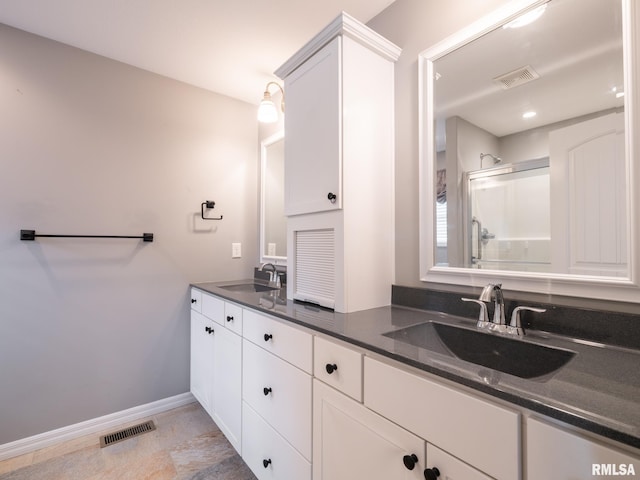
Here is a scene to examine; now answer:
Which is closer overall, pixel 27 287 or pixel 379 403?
pixel 379 403

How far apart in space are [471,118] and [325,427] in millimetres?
1327

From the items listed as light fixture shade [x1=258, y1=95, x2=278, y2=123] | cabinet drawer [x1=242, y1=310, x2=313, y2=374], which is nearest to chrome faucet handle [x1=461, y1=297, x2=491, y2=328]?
cabinet drawer [x1=242, y1=310, x2=313, y2=374]

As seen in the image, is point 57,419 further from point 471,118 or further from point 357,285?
point 471,118

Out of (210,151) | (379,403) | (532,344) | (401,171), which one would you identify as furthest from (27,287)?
(532,344)

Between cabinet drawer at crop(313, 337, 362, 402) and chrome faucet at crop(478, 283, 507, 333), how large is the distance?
469 millimetres

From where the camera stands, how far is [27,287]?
1734 mm

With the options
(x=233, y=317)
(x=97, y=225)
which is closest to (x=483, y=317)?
(x=233, y=317)

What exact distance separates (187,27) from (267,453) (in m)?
Answer: 2.23

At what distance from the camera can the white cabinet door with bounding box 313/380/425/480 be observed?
0.80m

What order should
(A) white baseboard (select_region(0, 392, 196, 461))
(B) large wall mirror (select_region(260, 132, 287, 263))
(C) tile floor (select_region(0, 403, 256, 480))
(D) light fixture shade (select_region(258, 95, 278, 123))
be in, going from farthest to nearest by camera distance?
(B) large wall mirror (select_region(260, 132, 287, 263)) → (D) light fixture shade (select_region(258, 95, 278, 123)) → (A) white baseboard (select_region(0, 392, 196, 461)) → (C) tile floor (select_region(0, 403, 256, 480))

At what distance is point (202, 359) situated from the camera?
2039 mm

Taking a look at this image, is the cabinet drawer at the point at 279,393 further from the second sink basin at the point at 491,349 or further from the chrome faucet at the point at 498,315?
the chrome faucet at the point at 498,315

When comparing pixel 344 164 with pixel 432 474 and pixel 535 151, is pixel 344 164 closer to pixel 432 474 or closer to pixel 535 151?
pixel 535 151

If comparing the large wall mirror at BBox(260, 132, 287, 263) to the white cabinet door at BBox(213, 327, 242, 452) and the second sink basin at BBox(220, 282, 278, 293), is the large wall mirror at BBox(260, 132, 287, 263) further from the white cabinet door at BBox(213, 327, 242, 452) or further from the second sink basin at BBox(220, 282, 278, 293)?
the white cabinet door at BBox(213, 327, 242, 452)
